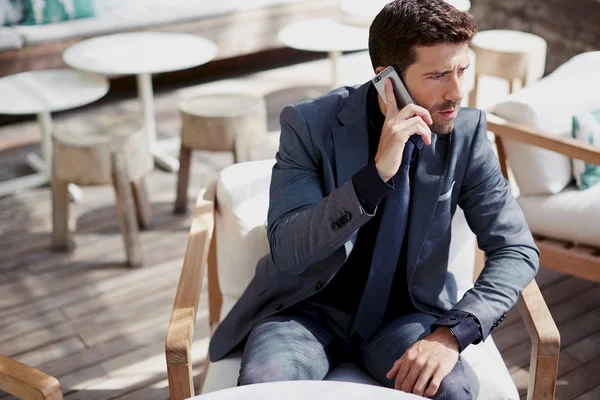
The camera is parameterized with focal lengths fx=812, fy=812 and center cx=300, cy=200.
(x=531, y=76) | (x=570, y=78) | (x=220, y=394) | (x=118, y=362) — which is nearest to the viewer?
(x=220, y=394)

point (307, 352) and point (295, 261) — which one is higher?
point (295, 261)

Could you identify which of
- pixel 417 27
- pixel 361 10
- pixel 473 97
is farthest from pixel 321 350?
pixel 473 97

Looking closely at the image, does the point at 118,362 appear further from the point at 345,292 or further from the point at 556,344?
the point at 556,344

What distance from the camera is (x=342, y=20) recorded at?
4176mm

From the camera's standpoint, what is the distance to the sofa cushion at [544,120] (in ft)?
9.12

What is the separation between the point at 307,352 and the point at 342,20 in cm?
266

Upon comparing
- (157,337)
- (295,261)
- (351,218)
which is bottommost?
(157,337)

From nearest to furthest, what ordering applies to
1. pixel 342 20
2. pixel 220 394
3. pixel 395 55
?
pixel 220 394 < pixel 395 55 < pixel 342 20

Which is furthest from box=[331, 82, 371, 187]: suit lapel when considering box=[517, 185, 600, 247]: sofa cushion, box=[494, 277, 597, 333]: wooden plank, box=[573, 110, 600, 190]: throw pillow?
box=[494, 277, 597, 333]: wooden plank

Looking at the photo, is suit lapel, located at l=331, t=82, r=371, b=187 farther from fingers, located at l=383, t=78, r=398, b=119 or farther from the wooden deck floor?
the wooden deck floor

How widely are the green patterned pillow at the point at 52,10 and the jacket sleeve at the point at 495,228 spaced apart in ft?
12.1

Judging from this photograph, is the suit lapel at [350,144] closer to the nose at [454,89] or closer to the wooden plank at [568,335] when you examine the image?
the nose at [454,89]

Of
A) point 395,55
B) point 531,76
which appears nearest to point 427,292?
point 395,55

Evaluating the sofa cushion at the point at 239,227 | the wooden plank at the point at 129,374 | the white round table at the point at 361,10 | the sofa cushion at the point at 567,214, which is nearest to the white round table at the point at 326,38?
the white round table at the point at 361,10
